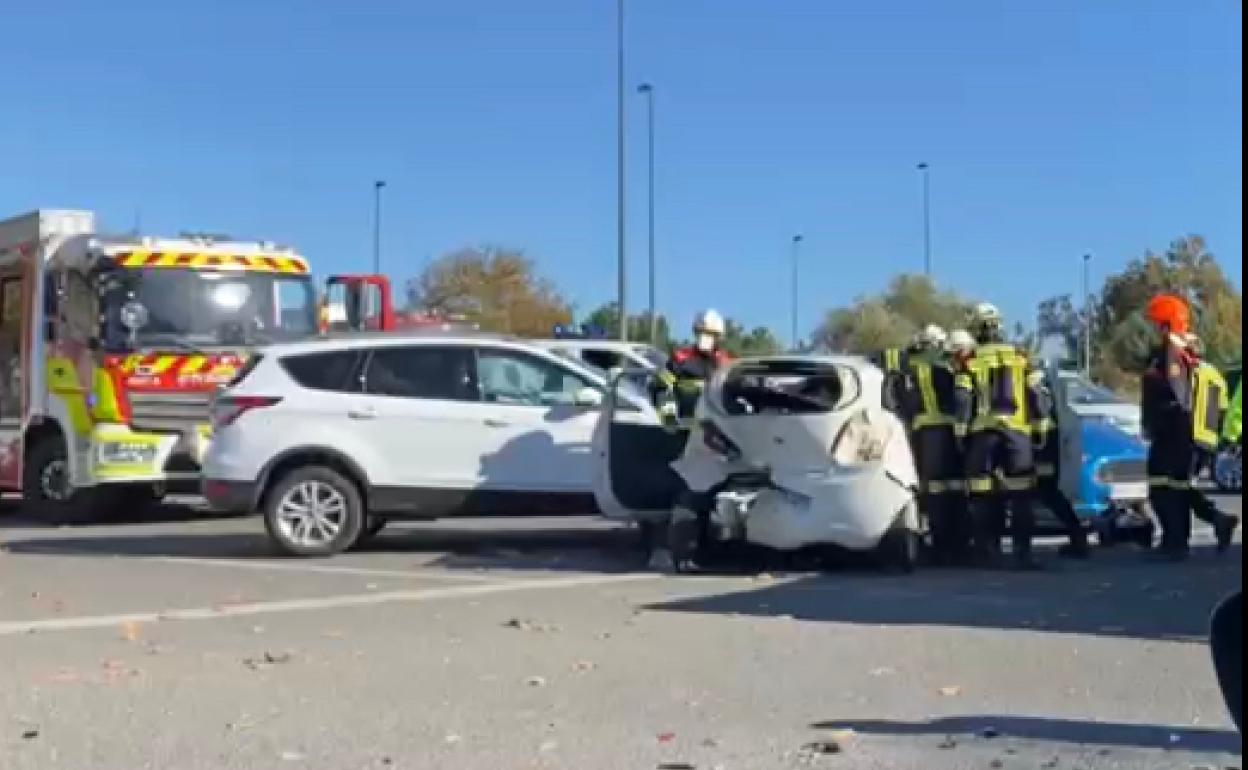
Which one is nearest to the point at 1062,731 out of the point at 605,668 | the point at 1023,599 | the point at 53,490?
the point at 605,668

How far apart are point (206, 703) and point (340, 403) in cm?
597

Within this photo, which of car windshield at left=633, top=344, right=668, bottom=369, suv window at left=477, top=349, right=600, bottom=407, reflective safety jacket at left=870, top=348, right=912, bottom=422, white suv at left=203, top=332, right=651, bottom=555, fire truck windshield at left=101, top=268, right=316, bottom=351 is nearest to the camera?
reflective safety jacket at left=870, top=348, right=912, bottom=422

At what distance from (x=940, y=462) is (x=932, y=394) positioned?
474 millimetres

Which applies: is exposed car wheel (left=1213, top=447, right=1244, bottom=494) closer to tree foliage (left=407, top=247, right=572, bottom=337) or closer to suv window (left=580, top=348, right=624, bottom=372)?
suv window (left=580, top=348, right=624, bottom=372)

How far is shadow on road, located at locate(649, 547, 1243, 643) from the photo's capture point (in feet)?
28.6

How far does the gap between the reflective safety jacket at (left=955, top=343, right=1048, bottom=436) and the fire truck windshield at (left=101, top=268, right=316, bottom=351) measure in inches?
308

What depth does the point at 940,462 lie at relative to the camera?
11.2m

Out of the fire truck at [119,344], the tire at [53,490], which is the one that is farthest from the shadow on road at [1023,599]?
the tire at [53,490]

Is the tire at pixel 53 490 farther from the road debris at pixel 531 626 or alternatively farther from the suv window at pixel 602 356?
the road debris at pixel 531 626

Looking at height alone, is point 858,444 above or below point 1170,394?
below

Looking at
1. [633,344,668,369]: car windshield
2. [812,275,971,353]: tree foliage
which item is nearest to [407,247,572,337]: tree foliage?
[812,275,971,353]: tree foliage

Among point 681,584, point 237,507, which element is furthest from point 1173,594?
point 237,507

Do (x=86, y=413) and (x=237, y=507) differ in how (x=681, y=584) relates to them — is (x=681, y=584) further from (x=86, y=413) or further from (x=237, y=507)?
(x=86, y=413)

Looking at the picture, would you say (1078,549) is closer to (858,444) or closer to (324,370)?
(858,444)
